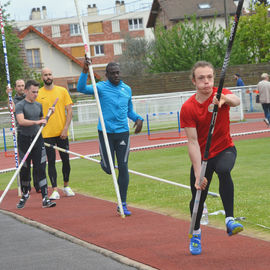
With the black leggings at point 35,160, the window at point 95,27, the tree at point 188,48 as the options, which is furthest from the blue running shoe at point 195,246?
the window at point 95,27

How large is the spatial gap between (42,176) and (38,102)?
1.23m

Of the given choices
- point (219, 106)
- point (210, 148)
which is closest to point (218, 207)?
point (210, 148)

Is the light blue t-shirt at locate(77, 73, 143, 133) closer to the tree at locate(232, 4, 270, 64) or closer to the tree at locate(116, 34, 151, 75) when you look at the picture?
the tree at locate(232, 4, 270, 64)

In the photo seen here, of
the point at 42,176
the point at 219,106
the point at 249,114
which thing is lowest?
the point at 249,114

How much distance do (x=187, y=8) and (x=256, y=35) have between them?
69.1ft

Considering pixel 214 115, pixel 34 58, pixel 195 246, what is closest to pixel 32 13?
pixel 34 58

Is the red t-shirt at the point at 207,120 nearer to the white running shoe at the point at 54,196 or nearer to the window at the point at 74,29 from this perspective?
the white running shoe at the point at 54,196

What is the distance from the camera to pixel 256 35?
148 ft

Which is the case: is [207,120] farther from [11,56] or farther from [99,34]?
[99,34]

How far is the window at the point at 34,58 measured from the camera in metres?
64.2

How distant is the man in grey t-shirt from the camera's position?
9.73 m

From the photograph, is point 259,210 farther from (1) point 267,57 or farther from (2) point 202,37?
(1) point 267,57

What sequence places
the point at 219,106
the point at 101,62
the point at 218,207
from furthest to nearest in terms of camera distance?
the point at 101,62, the point at 218,207, the point at 219,106

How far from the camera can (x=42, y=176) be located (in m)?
9.95
